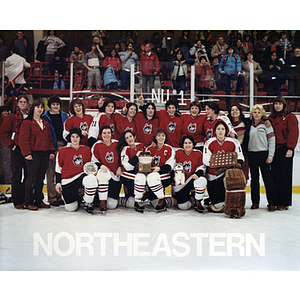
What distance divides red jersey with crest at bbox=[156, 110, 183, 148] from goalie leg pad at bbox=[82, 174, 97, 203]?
3.00 ft

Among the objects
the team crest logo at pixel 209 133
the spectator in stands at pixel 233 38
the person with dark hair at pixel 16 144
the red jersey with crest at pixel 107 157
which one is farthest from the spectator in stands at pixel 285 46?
the person with dark hair at pixel 16 144

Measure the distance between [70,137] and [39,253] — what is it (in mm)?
1216

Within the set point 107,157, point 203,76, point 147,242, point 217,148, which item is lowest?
point 147,242

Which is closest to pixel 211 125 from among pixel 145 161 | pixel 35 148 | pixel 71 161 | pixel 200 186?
pixel 200 186

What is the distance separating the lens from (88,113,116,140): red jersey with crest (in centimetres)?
326

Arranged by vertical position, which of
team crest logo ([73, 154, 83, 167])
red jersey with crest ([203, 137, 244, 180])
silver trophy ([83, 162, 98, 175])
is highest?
red jersey with crest ([203, 137, 244, 180])

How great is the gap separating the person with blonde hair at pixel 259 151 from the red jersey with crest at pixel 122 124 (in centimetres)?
124

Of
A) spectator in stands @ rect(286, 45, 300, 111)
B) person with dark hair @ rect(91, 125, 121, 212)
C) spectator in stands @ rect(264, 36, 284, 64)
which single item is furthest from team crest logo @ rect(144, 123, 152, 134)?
spectator in stands @ rect(286, 45, 300, 111)

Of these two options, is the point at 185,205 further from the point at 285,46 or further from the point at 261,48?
the point at 285,46

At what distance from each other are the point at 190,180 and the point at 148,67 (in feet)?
A: 4.31

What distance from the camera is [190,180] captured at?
10.7 ft

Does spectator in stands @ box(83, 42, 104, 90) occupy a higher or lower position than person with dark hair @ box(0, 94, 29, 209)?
higher

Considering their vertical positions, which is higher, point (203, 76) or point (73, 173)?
point (203, 76)

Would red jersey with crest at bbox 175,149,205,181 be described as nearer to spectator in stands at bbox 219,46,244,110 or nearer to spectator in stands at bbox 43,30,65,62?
spectator in stands at bbox 219,46,244,110
